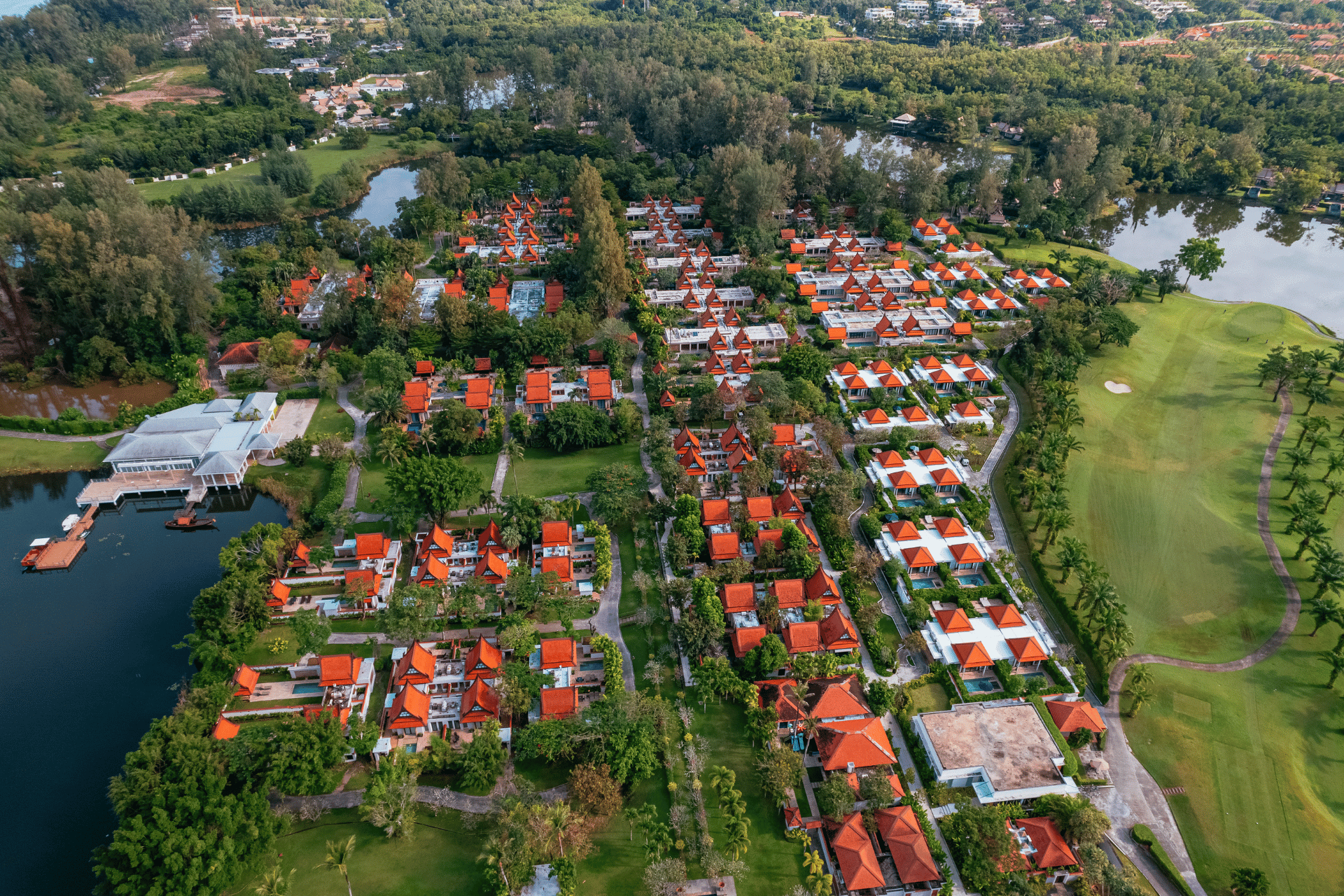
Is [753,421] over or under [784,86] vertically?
under

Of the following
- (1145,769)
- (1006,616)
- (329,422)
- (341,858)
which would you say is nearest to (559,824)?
(341,858)

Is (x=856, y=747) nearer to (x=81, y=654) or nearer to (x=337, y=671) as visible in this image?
(x=337, y=671)

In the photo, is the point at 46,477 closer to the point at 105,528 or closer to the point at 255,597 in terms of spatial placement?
the point at 105,528

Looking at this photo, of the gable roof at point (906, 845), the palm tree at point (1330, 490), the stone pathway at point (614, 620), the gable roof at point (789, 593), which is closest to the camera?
the gable roof at point (906, 845)

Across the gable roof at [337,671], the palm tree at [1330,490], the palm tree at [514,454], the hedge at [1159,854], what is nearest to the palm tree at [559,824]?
the gable roof at [337,671]

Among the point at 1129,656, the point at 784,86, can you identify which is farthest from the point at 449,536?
the point at 784,86

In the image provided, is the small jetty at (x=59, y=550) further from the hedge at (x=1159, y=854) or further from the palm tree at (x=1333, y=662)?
the palm tree at (x=1333, y=662)
